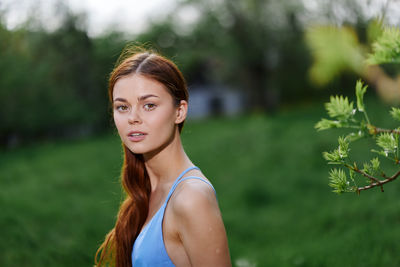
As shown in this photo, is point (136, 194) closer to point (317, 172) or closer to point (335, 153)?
point (335, 153)

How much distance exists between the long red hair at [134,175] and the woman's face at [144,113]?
4cm

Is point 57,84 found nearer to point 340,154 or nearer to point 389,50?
point 340,154

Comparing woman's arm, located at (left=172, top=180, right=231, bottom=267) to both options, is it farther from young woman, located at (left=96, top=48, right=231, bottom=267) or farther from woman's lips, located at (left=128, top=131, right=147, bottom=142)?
woman's lips, located at (left=128, top=131, right=147, bottom=142)

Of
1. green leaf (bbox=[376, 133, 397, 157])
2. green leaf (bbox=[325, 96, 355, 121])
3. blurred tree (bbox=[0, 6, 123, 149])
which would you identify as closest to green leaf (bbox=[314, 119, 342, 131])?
green leaf (bbox=[325, 96, 355, 121])

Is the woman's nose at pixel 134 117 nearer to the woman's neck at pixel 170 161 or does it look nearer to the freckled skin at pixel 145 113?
the freckled skin at pixel 145 113

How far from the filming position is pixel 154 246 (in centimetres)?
168

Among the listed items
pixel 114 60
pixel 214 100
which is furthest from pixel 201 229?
pixel 214 100

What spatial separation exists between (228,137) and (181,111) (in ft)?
40.4

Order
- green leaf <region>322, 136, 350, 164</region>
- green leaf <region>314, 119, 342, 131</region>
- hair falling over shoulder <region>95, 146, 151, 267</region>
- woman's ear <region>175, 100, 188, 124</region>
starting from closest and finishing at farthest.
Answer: green leaf <region>314, 119, 342, 131</region> → green leaf <region>322, 136, 350, 164</region> → woman's ear <region>175, 100, 188, 124</region> → hair falling over shoulder <region>95, 146, 151, 267</region>

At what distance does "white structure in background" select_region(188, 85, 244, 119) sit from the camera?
37.3 m

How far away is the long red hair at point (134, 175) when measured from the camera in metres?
1.81

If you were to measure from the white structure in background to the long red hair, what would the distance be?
3491 cm

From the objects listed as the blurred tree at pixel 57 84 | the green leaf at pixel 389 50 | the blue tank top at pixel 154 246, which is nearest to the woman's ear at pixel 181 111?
the blue tank top at pixel 154 246

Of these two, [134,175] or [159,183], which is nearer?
[159,183]
